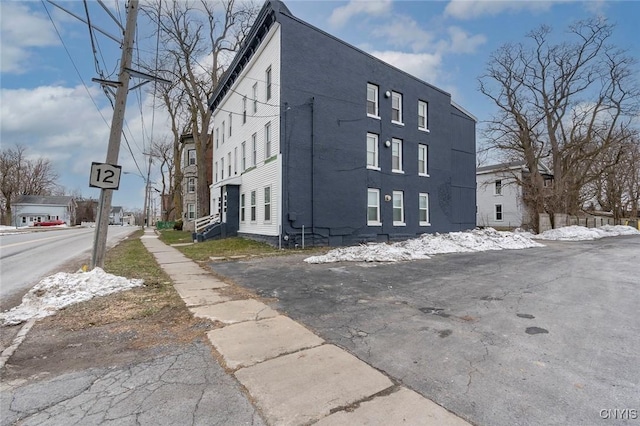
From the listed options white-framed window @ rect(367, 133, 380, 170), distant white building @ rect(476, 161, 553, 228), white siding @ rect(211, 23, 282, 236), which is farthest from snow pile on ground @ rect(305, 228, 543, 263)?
distant white building @ rect(476, 161, 553, 228)

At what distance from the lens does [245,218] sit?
17.7 m

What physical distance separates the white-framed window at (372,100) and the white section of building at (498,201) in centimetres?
2156

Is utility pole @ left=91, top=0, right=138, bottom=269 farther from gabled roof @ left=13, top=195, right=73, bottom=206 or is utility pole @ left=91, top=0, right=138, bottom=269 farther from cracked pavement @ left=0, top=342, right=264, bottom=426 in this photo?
gabled roof @ left=13, top=195, right=73, bottom=206

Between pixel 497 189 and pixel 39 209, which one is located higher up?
pixel 497 189

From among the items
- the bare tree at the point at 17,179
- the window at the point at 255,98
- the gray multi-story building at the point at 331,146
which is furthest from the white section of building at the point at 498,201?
the bare tree at the point at 17,179

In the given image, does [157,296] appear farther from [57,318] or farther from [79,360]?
[79,360]

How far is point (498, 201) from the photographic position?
36938mm

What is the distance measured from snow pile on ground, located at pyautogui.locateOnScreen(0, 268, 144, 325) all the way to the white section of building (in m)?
34.4

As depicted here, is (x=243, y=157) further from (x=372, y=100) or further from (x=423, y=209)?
(x=423, y=209)

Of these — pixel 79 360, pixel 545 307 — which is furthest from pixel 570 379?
pixel 79 360

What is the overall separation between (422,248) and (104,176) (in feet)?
35.1

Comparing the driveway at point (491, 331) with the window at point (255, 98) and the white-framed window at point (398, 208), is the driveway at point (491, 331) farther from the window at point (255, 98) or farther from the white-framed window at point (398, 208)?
the window at point (255, 98)

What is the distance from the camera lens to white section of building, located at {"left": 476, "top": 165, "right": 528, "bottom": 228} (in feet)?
112

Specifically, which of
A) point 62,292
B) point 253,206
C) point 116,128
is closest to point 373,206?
point 253,206
